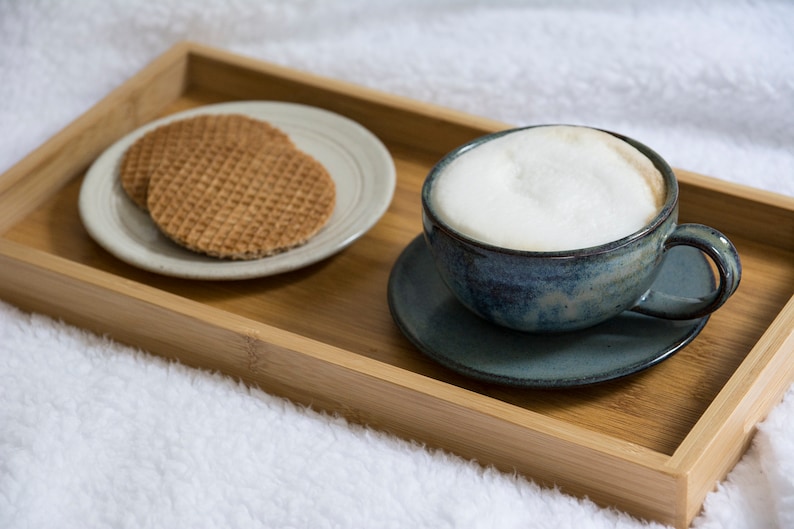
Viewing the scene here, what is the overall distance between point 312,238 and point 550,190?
24 cm

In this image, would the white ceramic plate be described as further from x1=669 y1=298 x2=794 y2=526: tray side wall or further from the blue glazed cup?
x1=669 y1=298 x2=794 y2=526: tray side wall

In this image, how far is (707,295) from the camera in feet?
2.34

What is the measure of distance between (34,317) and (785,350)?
571 millimetres

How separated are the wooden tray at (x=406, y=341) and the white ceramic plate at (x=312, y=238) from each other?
0.02 m

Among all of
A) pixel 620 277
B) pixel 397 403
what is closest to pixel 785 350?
pixel 620 277

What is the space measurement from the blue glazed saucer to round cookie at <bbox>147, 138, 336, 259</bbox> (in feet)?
0.38

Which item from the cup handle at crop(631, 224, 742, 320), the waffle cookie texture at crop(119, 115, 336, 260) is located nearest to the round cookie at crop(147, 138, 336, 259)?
the waffle cookie texture at crop(119, 115, 336, 260)

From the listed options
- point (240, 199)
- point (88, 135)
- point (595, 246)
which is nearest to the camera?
point (595, 246)

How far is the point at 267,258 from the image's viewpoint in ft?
2.72

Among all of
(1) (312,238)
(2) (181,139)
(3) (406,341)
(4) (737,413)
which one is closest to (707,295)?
(4) (737,413)

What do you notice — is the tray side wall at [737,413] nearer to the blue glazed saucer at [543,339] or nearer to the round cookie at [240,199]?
the blue glazed saucer at [543,339]

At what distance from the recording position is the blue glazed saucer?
0.69 m

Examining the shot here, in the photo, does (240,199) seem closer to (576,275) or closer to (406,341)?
(406,341)

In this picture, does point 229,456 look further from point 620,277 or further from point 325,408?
point 620,277
